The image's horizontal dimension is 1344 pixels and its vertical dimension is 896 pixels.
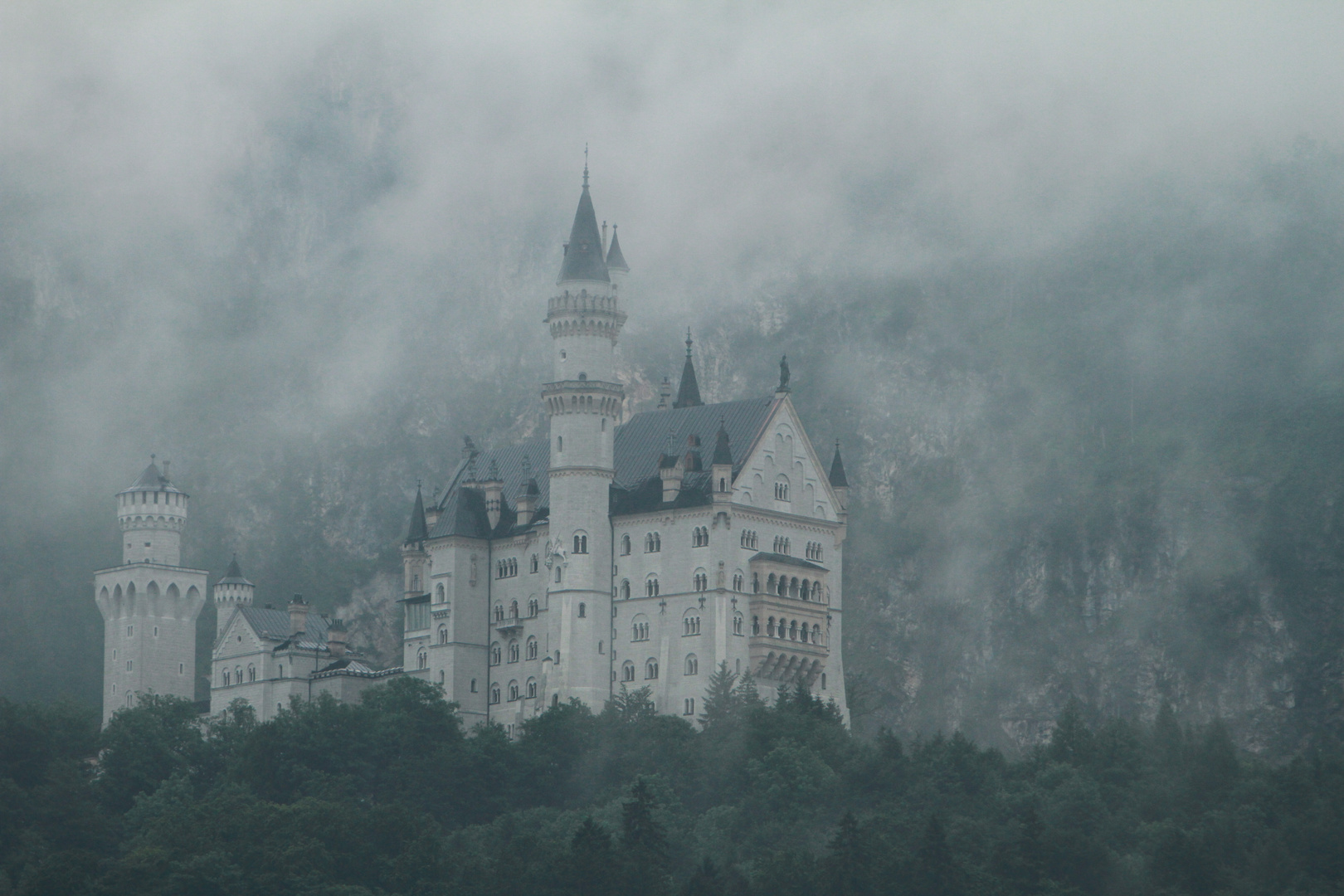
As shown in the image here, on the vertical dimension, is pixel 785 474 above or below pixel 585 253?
below

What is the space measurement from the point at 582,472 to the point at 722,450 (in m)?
6.01

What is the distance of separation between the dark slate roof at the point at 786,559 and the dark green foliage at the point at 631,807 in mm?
5880

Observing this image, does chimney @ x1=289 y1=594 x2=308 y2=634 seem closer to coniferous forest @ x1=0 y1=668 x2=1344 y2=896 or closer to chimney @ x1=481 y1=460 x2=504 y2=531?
coniferous forest @ x1=0 y1=668 x2=1344 y2=896

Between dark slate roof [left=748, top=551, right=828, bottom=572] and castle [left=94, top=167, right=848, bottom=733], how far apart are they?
→ 0.16 metres

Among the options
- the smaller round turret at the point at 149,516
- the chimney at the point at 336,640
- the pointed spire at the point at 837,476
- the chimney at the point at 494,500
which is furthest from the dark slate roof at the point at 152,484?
the pointed spire at the point at 837,476

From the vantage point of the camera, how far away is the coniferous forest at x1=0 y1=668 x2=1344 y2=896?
106m

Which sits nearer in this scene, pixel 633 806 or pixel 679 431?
pixel 633 806

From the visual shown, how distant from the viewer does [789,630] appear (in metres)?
A: 128

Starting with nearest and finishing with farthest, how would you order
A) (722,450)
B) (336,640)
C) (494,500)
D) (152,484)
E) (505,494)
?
(722,450) → (494,500) → (505,494) → (336,640) → (152,484)

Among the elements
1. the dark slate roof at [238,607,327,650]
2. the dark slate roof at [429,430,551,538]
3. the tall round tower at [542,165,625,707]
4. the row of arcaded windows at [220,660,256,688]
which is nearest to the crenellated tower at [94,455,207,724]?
the dark slate roof at [238,607,327,650]

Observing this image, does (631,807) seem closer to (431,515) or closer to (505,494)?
(505,494)

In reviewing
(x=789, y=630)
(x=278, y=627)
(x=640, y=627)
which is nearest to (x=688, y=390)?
(x=640, y=627)

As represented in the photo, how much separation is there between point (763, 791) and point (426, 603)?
82.8 feet

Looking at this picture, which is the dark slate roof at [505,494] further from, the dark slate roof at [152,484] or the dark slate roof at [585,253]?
the dark slate roof at [152,484]
